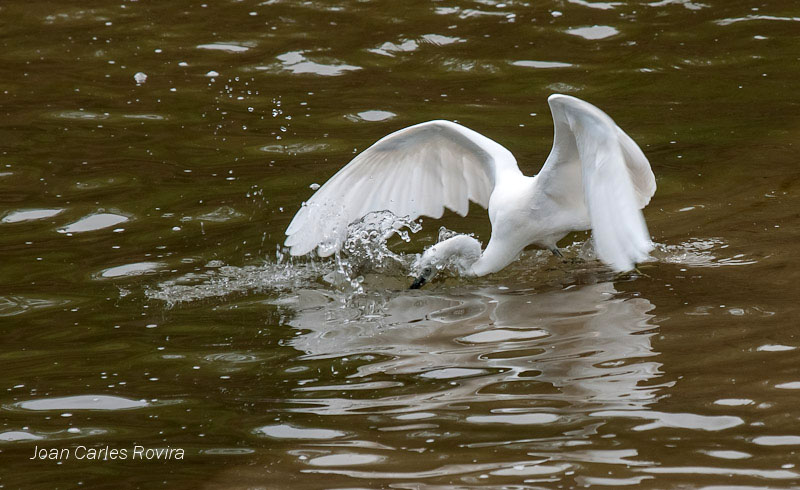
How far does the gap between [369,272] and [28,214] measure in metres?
2.48

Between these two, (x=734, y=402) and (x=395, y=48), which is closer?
(x=734, y=402)

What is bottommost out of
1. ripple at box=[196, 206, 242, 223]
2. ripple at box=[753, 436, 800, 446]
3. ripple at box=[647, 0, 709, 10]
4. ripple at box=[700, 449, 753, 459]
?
ripple at box=[196, 206, 242, 223]

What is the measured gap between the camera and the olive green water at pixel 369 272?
4.09 metres

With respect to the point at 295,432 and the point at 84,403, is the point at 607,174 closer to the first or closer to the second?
the point at 295,432

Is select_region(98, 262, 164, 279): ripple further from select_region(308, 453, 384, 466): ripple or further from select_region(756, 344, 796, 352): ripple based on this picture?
select_region(756, 344, 796, 352): ripple

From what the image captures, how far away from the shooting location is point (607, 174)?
16.1 ft

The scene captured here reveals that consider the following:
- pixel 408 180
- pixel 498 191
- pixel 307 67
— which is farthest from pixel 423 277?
pixel 307 67

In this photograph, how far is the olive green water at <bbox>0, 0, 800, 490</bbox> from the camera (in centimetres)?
409

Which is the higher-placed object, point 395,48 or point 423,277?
point 395,48

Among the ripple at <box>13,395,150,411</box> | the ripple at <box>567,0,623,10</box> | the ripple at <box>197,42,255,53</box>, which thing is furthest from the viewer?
the ripple at <box>567,0,623,10</box>

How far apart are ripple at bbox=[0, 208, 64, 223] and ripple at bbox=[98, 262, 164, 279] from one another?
1143 millimetres

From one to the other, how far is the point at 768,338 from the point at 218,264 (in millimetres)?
3197

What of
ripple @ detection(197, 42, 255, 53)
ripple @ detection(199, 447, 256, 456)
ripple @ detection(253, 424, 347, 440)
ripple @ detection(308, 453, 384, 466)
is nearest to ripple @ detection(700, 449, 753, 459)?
ripple @ detection(308, 453, 384, 466)

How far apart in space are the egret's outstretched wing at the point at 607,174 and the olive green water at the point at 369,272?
506mm
